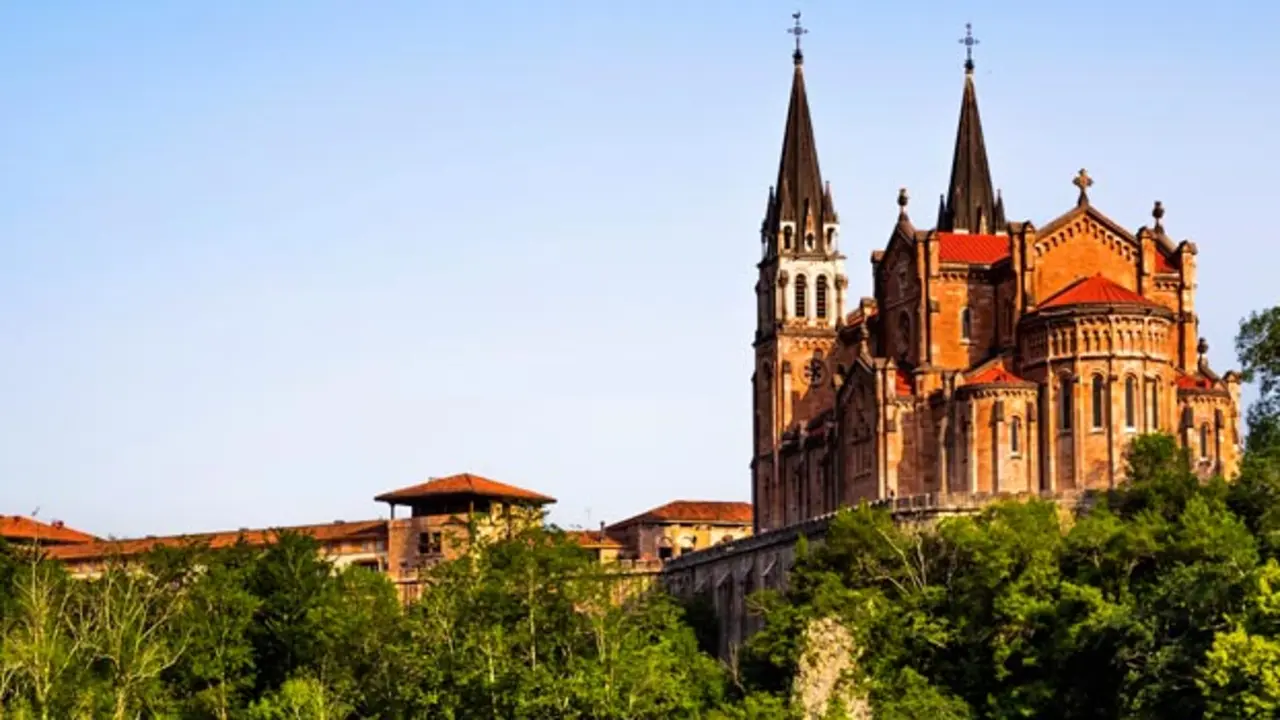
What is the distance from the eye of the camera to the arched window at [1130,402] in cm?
9900

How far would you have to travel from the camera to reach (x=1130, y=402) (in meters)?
99.3

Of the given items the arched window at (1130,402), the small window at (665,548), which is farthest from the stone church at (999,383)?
the small window at (665,548)

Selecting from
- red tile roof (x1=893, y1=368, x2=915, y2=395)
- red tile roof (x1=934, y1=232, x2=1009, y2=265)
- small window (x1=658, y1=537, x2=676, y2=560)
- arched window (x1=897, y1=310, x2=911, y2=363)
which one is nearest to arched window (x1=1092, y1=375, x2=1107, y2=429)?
red tile roof (x1=893, y1=368, x2=915, y2=395)

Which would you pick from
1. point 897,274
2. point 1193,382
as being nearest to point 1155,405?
point 1193,382

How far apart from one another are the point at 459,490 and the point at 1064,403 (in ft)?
133

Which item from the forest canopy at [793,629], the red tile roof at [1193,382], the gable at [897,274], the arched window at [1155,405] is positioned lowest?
the forest canopy at [793,629]

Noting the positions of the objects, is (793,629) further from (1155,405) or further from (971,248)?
(971,248)

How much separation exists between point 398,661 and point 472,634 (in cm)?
352

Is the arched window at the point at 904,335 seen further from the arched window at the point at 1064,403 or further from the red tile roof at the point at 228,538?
the red tile roof at the point at 228,538

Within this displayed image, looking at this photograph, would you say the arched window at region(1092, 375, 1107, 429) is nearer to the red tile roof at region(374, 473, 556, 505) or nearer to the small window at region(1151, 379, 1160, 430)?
the small window at region(1151, 379, 1160, 430)

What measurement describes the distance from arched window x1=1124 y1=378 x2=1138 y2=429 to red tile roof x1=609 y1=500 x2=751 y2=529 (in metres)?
46.0

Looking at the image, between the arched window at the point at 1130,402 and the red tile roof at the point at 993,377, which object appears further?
the red tile roof at the point at 993,377

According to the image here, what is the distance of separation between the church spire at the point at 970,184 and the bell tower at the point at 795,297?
4.83 meters

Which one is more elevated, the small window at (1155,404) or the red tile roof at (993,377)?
the red tile roof at (993,377)
